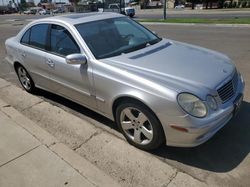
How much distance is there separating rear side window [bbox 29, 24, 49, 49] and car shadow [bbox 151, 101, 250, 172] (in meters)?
2.65

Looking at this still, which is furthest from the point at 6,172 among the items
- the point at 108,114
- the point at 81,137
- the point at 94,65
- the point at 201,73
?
the point at 201,73

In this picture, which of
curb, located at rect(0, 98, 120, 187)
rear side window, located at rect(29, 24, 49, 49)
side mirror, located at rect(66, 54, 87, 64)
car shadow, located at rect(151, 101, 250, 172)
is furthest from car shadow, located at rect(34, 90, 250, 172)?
rear side window, located at rect(29, 24, 49, 49)

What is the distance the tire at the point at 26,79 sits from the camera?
5477mm

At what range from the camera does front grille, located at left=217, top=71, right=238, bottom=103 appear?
3.21 metres

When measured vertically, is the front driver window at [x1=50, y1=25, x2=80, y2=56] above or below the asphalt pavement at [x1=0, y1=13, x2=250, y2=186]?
above

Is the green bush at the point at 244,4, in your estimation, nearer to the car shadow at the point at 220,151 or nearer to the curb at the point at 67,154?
the car shadow at the point at 220,151

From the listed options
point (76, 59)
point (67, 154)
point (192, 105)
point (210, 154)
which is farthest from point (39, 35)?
point (210, 154)

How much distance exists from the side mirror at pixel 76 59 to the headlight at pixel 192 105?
4.65 ft

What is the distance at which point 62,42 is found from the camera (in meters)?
4.29

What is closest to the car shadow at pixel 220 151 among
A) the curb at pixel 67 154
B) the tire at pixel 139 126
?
the tire at pixel 139 126

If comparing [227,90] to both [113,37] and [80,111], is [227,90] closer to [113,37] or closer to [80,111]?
[113,37]

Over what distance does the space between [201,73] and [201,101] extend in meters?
0.49

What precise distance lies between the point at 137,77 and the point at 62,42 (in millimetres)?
1607

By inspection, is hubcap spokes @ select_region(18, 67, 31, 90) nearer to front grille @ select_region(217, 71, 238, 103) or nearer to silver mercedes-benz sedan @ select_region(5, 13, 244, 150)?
silver mercedes-benz sedan @ select_region(5, 13, 244, 150)
